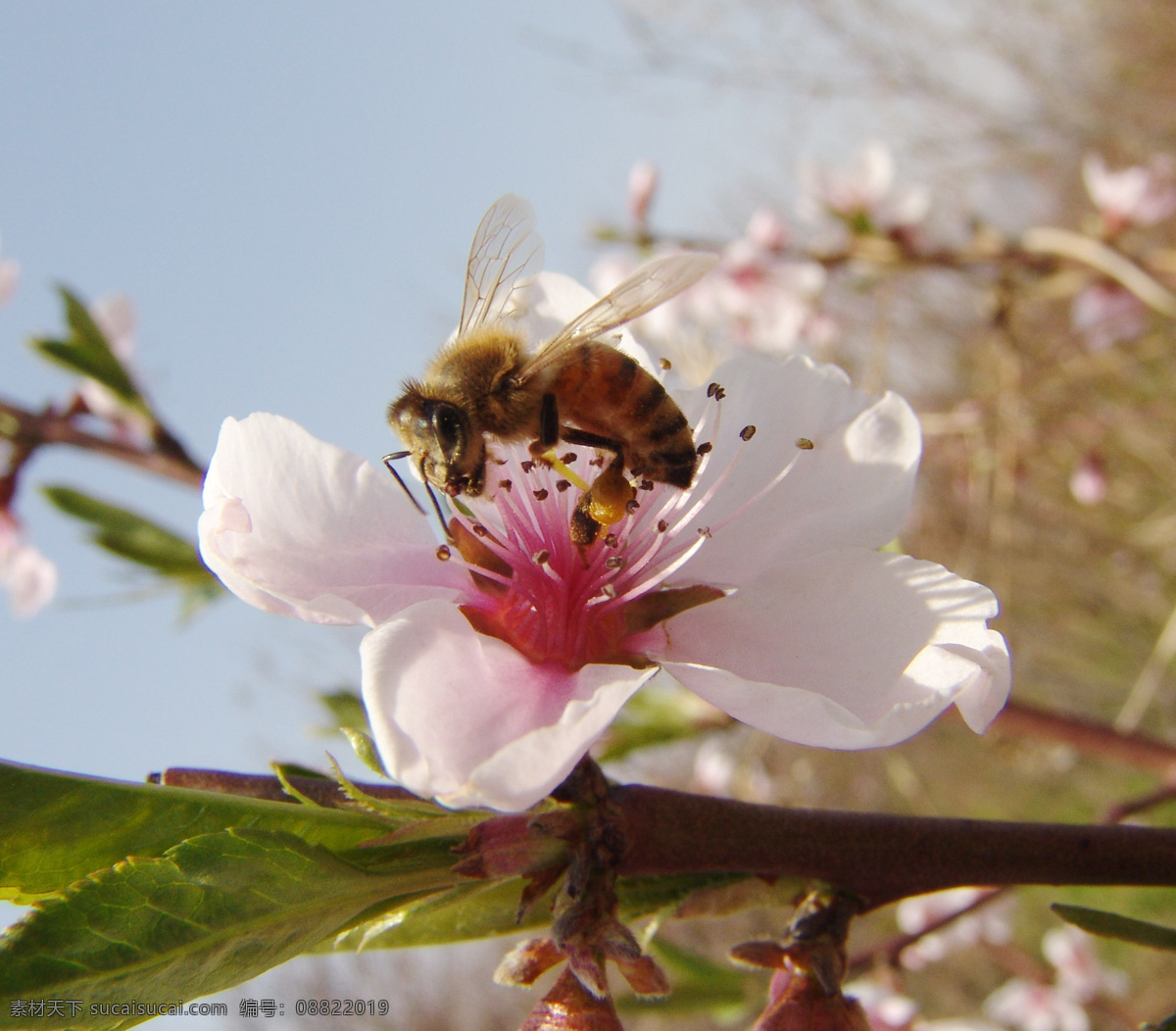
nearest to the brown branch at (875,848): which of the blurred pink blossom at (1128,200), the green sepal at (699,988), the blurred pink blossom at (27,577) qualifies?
the green sepal at (699,988)

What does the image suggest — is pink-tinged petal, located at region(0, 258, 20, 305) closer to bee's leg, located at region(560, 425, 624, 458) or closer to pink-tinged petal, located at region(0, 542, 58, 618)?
pink-tinged petal, located at region(0, 542, 58, 618)

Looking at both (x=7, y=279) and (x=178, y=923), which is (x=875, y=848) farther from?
(x=7, y=279)

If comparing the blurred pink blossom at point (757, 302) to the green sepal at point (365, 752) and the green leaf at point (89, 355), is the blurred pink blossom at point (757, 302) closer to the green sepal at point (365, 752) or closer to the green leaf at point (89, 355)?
the green leaf at point (89, 355)

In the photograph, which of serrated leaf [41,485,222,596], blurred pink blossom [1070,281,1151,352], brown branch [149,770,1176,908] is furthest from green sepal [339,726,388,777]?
blurred pink blossom [1070,281,1151,352]

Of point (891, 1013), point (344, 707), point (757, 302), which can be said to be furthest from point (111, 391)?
point (757, 302)

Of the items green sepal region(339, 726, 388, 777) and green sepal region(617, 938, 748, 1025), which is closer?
green sepal region(339, 726, 388, 777)

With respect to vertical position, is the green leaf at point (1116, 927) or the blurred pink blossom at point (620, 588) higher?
the blurred pink blossom at point (620, 588)
